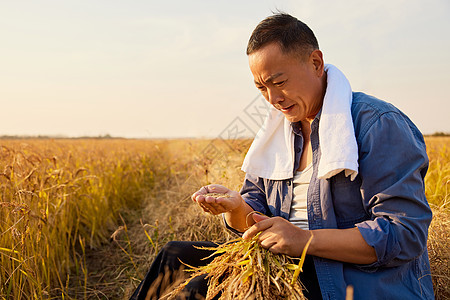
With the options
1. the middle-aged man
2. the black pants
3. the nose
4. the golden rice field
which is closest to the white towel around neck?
the middle-aged man

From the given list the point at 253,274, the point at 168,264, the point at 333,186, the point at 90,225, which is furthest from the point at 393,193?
the point at 90,225

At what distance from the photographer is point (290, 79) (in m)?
1.46

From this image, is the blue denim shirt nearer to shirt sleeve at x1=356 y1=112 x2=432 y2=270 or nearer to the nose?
shirt sleeve at x1=356 y1=112 x2=432 y2=270

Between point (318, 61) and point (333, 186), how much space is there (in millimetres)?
497

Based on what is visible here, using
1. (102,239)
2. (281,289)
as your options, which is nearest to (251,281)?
(281,289)

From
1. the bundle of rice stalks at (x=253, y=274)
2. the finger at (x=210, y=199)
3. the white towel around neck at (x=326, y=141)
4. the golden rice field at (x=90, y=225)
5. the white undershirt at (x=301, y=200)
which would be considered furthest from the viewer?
the golden rice field at (x=90, y=225)

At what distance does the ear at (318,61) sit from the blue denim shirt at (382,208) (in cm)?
21

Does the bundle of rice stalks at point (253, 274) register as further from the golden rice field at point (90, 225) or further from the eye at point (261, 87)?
the golden rice field at point (90, 225)

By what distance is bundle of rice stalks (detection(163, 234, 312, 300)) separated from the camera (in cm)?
120

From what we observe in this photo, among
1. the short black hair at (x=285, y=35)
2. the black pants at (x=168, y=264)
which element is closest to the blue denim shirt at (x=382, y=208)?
the short black hair at (x=285, y=35)

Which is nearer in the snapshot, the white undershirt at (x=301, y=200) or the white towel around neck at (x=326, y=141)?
the white towel around neck at (x=326, y=141)

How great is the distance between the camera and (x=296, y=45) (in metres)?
1.43

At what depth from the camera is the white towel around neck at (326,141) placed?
1339 mm

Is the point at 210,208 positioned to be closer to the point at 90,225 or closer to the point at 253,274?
the point at 253,274
